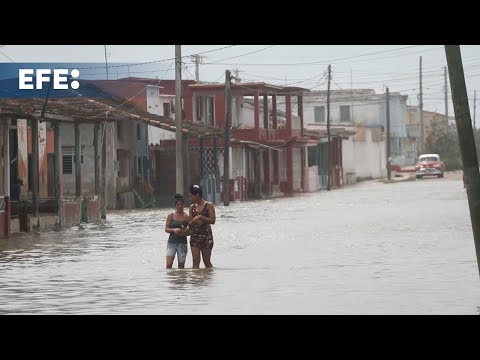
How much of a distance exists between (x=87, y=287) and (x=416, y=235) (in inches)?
558

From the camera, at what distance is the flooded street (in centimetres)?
1686

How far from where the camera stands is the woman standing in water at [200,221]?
20091 mm

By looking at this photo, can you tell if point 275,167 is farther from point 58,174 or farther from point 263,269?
point 263,269

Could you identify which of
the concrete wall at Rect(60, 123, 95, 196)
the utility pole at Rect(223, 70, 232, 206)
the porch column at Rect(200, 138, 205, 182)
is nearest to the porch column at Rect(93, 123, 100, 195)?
the concrete wall at Rect(60, 123, 95, 196)

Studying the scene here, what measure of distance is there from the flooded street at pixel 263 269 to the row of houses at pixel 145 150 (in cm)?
215

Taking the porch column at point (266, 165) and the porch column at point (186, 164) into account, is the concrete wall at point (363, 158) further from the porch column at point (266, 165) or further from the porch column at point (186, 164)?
the porch column at point (186, 164)

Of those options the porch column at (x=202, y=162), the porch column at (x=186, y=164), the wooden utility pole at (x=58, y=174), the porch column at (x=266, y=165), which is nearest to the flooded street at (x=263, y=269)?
Answer: the wooden utility pole at (x=58, y=174)

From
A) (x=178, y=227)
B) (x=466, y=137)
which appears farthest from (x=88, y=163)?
(x=466, y=137)

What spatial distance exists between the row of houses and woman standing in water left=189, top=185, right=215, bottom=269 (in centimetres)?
1167

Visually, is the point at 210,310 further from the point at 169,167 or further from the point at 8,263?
the point at 169,167

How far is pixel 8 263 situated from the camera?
83.0 ft

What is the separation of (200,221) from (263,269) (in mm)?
3080
